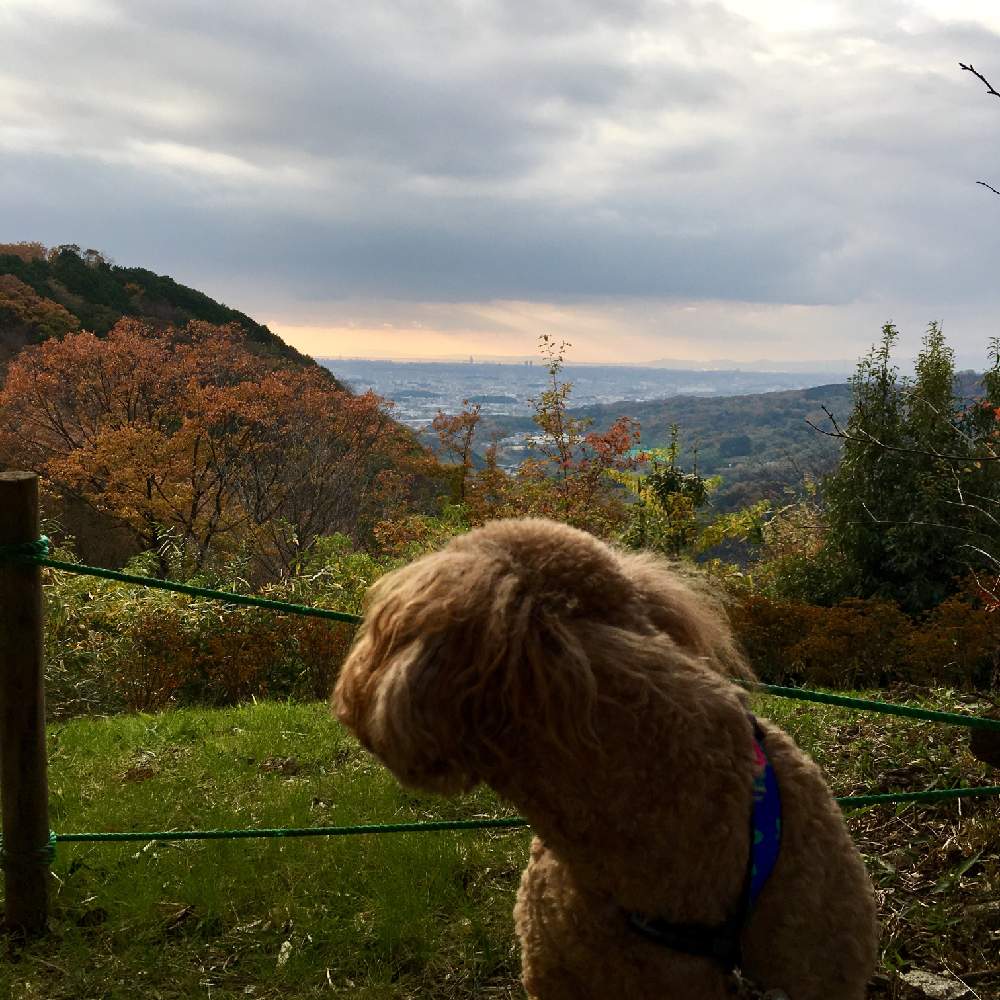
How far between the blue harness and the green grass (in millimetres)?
1216

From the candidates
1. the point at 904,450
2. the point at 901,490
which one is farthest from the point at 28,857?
the point at 901,490

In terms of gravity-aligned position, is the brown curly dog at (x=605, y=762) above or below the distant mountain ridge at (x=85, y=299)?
below

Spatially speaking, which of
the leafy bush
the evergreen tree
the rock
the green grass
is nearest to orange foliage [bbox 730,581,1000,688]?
the evergreen tree

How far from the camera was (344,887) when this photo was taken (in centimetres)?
294

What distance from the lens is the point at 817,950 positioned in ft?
4.92

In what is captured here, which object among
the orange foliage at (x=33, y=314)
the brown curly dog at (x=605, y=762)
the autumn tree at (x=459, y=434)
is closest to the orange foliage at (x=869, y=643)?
the brown curly dog at (x=605, y=762)

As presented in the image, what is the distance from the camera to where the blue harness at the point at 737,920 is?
1450mm

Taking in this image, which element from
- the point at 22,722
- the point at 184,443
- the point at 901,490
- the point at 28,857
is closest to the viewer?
the point at 22,722

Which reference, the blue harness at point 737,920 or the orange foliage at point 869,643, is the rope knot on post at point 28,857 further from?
the orange foliage at point 869,643

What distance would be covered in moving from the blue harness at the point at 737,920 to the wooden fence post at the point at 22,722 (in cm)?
191

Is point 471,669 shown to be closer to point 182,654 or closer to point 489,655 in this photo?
point 489,655

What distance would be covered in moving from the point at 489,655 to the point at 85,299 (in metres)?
37.4

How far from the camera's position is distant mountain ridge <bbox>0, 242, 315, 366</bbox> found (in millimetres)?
26859

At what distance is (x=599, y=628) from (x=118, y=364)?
16.1 meters
